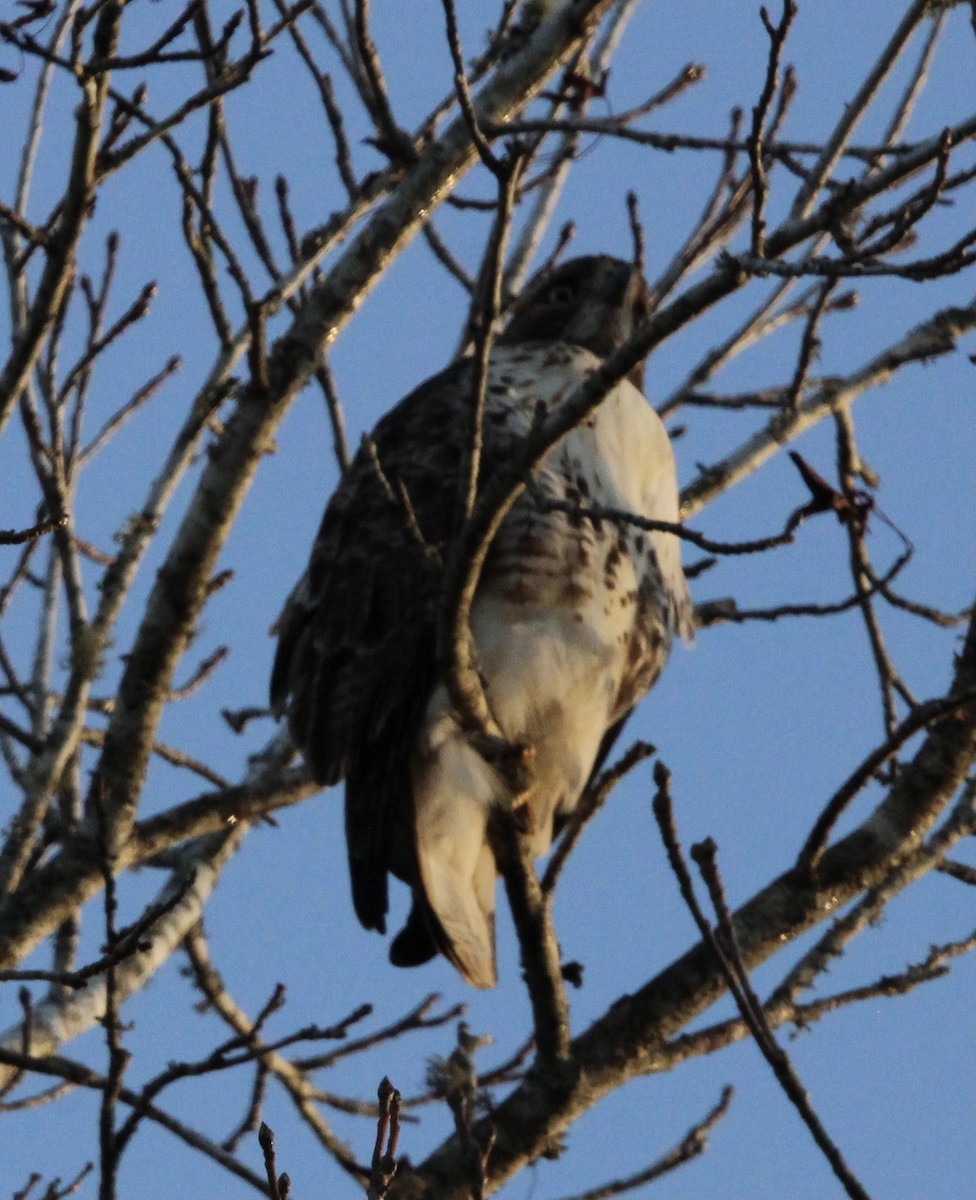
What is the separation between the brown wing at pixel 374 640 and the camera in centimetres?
386

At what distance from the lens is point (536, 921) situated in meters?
3.27

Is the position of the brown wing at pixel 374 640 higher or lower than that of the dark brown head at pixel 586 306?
lower

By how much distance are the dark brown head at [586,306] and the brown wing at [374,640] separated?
0.71 metres

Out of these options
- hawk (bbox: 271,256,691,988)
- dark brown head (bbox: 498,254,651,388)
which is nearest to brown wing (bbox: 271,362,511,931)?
hawk (bbox: 271,256,691,988)

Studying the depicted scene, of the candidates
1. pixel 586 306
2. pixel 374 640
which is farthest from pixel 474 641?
pixel 586 306

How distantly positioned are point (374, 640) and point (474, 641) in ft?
0.73

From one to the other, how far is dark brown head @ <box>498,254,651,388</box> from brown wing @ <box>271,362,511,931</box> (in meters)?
0.71

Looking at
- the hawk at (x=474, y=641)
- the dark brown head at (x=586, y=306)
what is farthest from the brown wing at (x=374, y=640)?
the dark brown head at (x=586, y=306)

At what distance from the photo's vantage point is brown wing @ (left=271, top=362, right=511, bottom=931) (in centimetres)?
386

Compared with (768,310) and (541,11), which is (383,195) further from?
(768,310)

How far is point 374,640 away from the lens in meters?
3.99

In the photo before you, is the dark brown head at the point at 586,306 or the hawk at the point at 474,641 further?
the dark brown head at the point at 586,306

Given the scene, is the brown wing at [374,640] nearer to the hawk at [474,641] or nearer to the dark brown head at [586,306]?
the hawk at [474,641]

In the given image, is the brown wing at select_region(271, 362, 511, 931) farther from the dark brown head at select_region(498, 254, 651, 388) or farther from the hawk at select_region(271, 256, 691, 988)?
the dark brown head at select_region(498, 254, 651, 388)
